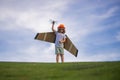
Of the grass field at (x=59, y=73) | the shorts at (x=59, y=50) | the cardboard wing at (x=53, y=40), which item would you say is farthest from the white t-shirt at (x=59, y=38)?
the grass field at (x=59, y=73)

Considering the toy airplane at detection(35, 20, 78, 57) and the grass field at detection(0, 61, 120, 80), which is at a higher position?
the toy airplane at detection(35, 20, 78, 57)

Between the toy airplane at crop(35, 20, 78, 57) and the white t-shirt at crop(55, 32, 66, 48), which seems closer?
the white t-shirt at crop(55, 32, 66, 48)

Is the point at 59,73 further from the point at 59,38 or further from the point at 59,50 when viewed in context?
the point at 59,38

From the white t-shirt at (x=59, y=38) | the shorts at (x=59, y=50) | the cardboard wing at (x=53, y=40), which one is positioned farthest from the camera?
the cardboard wing at (x=53, y=40)

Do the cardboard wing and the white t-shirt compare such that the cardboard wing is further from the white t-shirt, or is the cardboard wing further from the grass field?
the grass field

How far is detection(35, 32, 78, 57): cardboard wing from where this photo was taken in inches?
584

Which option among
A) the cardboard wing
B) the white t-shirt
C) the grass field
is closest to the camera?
the grass field

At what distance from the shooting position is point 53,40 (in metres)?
14.8

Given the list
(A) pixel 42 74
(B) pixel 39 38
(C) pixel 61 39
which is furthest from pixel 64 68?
(B) pixel 39 38

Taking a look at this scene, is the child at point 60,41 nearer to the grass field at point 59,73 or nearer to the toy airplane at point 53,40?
the toy airplane at point 53,40

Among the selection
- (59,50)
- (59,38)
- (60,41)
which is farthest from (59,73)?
(59,38)

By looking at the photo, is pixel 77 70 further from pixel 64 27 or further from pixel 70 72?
pixel 64 27

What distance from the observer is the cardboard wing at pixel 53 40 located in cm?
1483

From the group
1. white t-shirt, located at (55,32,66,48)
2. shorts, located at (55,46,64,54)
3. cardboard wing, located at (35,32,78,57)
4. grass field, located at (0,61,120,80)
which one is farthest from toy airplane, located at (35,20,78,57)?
grass field, located at (0,61,120,80)
